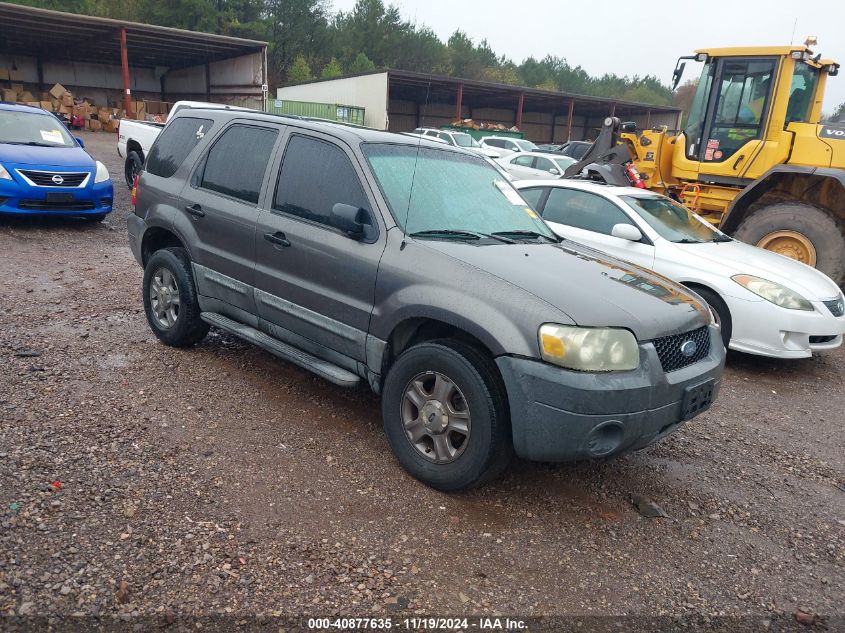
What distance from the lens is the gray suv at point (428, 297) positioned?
2.99 m

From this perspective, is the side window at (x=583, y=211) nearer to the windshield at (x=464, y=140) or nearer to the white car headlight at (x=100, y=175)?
the white car headlight at (x=100, y=175)

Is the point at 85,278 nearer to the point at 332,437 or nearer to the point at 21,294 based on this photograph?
the point at 21,294

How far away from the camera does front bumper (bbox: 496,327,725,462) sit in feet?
9.51

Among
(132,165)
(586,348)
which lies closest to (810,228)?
(586,348)

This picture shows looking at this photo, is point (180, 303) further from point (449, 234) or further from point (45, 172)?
point (45, 172)

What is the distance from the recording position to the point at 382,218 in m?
3.60

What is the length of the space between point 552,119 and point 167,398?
49.1 metres

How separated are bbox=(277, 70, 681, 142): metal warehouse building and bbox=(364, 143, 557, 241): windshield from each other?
75.8 ft

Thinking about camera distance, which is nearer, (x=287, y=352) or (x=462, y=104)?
(x=287, y=352)

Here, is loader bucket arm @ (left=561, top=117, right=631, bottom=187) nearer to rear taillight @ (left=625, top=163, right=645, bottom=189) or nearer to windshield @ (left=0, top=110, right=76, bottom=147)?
rear taillight @ (left=625, top=163, right=645, bottom=189)

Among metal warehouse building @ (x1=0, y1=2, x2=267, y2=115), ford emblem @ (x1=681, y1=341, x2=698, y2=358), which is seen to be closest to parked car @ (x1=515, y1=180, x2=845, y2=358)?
ford emblem @ (x1=681, y1=341, x2=698, y2=358)

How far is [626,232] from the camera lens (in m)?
6.03

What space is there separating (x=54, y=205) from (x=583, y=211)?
755cm

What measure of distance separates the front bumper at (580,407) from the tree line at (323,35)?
4967 centimetres
